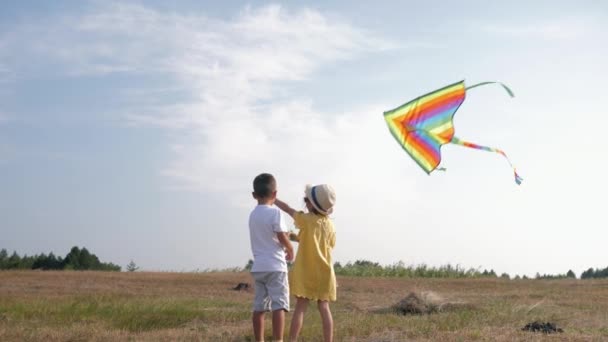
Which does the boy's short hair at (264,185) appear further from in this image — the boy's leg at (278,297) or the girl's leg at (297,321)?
the girl's leg at (297,321)

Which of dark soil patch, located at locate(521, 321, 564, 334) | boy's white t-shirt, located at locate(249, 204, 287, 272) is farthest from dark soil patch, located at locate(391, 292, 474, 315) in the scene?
boy's white t-shirt, located at locate(249, 204, 287, 272)

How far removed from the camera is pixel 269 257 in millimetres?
6512

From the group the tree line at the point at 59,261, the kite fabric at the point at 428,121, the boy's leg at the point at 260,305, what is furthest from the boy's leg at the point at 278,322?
the tree line at the point at 59,261

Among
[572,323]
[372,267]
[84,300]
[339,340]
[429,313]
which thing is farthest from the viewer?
[372,267]

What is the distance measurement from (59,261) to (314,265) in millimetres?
18185

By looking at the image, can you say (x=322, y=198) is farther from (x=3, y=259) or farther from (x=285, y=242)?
(x=3, y=259)

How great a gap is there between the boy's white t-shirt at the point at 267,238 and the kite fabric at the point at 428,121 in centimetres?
233

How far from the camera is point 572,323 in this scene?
361 inches

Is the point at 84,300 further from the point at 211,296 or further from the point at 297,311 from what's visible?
the point at 297,311

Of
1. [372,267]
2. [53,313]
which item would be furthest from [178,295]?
[372,267]

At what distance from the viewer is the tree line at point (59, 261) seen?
2278 centimetres

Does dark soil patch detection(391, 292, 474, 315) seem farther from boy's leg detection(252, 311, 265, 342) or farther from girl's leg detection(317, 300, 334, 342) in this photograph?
boy's leg detection(252, 311, 265, 342)

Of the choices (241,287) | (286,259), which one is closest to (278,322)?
(286,259)

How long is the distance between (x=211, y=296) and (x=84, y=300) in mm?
2730
